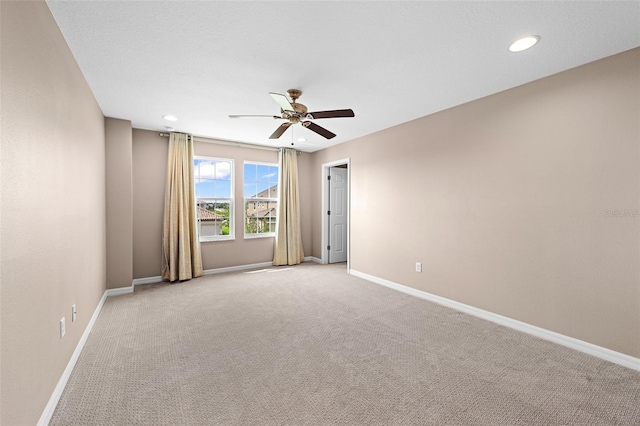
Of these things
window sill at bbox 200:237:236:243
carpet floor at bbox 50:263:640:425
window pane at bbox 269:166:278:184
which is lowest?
Result: carpet floor at bbox 50:263:640:425

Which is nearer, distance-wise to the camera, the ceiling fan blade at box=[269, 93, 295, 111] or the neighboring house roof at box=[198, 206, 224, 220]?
the ceiling fan blade at box=[269, 93, 295, 111]

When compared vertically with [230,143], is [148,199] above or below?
below

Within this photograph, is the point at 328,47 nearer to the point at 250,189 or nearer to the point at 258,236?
the point at 250,189

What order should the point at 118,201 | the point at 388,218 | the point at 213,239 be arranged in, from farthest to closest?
the point at 213,239 < the point at 388,218 < the point at 118,201

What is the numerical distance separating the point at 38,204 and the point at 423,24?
2691 mm

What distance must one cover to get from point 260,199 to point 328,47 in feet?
13.3

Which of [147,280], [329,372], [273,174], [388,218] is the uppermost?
[273,174]

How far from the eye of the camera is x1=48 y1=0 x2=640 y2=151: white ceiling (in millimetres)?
1802

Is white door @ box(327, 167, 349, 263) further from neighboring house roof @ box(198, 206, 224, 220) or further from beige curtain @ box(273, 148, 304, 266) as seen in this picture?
neighboring house roof @ box(198, 206, 224, 220)

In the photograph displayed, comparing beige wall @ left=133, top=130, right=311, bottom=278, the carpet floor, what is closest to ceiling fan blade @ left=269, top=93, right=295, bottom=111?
the carpet floor

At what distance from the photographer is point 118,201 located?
3986 mm

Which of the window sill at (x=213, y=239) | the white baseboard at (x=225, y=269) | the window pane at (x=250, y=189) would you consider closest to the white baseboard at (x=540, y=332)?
the white baseboard at (x=225, y=269)

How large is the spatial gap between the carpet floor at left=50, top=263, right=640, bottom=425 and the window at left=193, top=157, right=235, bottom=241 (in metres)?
1.99

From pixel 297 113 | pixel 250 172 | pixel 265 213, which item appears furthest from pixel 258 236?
pixel 297 113
